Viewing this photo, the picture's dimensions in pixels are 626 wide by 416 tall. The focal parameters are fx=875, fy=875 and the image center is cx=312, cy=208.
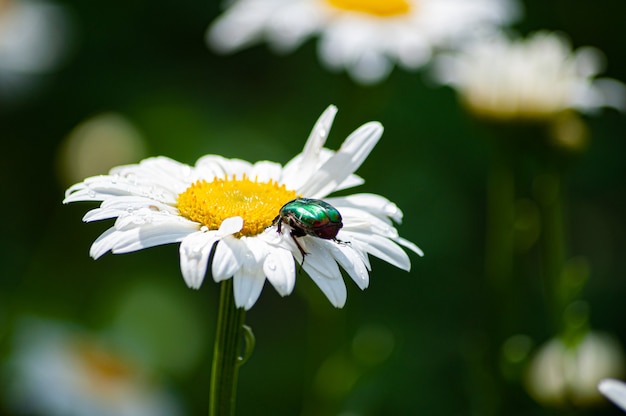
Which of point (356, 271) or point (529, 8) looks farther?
point (529, 8)

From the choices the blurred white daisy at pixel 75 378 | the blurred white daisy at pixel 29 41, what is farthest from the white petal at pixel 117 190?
the blurred white daisy at pixel 29 41

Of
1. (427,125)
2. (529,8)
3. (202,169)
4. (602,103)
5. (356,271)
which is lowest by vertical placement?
(356,271)

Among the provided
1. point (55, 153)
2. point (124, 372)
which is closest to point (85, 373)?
point (124, 372)

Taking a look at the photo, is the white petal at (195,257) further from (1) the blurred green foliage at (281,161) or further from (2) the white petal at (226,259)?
(1) the blurred green foliage at (281,161)

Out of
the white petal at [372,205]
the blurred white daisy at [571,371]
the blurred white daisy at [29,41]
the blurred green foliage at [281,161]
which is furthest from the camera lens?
the blurred white daisy at [29,41]

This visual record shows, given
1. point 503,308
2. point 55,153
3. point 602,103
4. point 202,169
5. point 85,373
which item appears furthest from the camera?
point 55,153

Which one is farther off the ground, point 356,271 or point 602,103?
point 602,103

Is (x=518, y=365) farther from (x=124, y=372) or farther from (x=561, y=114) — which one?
(x=124, y=372)
